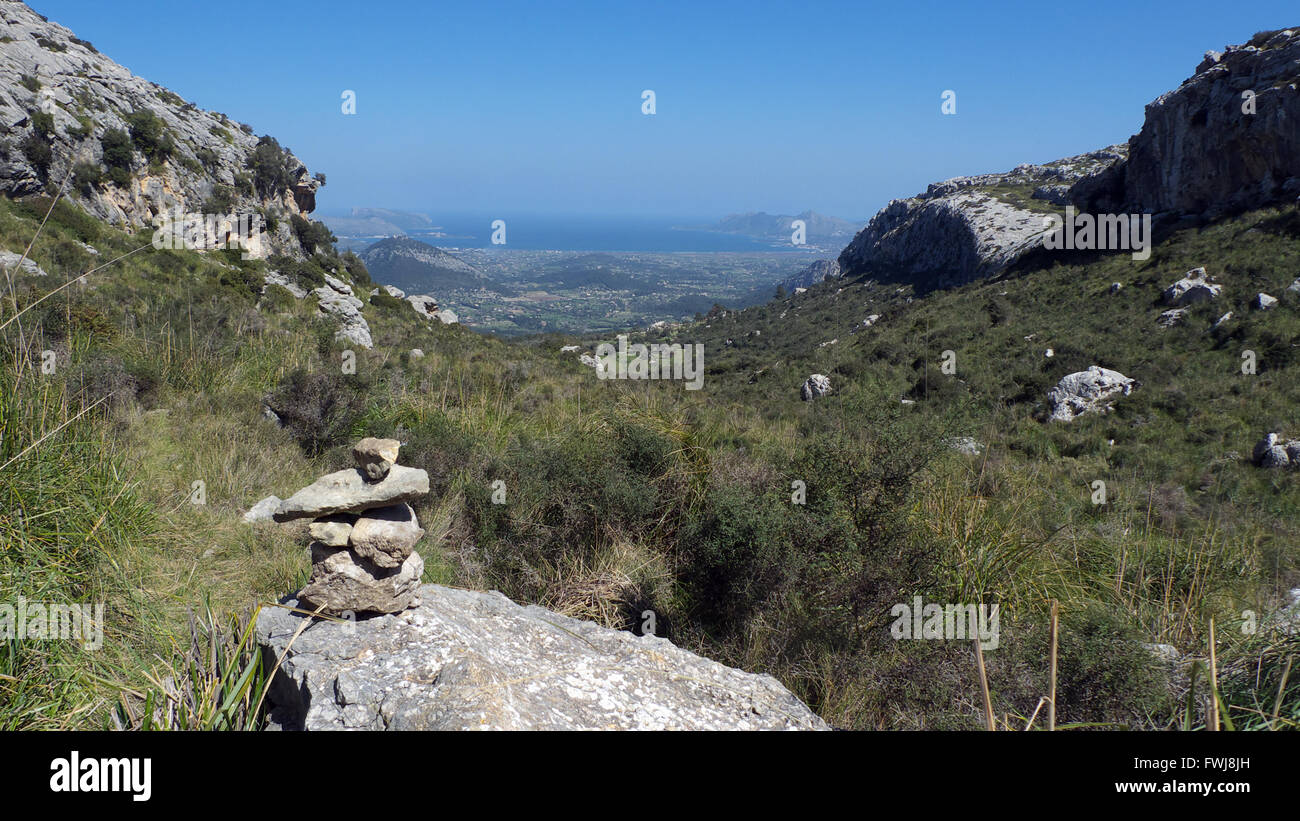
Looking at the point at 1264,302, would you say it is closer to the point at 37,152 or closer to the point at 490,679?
the point at 490,679

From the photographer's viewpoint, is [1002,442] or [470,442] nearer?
[470,442]

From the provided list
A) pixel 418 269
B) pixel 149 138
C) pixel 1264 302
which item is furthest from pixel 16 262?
pixel 418 269

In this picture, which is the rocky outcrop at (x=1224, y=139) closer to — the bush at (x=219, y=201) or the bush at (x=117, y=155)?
the bush at (x=219, y=201)

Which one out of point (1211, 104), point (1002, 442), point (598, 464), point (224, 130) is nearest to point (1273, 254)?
point (1211, 104)

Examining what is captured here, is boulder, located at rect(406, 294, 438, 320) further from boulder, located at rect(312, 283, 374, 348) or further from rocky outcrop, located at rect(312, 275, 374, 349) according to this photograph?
boulder, located at rect(312, 283, 374, 348)

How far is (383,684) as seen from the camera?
2.11m

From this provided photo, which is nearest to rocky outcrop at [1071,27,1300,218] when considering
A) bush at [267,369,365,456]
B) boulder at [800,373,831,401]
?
boulder at [800,373,831,401]

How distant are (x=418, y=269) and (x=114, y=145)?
259 feet

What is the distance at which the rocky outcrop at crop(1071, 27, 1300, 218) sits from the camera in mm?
24000

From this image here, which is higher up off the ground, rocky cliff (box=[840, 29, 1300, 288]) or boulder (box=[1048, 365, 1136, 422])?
rocky cliff (box=[840, 29, 1300, 288])

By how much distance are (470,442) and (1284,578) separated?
6.15 metres

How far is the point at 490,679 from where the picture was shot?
214cm

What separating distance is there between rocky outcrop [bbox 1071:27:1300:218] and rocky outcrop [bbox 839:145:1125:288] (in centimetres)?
530

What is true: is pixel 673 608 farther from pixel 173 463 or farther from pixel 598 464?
pixel 173 463
